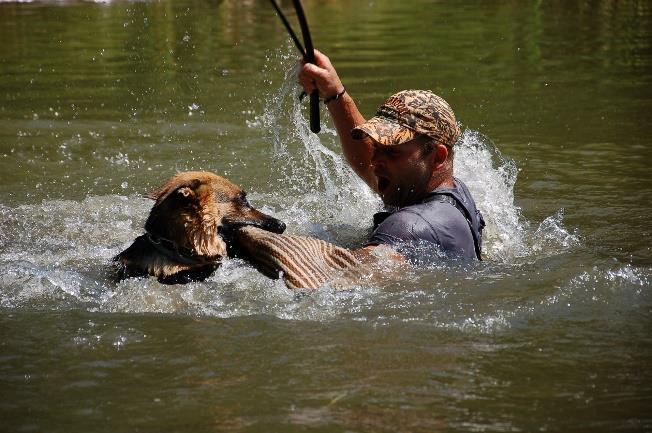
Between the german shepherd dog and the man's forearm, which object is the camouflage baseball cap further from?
the german shepherd dog

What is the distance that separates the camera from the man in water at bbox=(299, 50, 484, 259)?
5695 millimetres

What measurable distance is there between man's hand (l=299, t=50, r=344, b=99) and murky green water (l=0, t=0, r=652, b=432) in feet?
1.40

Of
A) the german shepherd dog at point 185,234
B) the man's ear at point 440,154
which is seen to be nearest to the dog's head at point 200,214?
the german shepherd dog at point 185,234

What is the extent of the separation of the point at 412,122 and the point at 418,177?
1.10 ft

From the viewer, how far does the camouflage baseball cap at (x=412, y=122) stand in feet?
19.4

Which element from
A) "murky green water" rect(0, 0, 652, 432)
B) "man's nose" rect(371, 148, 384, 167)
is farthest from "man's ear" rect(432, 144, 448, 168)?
"murky green water" rect(0, 0, 652, 432)

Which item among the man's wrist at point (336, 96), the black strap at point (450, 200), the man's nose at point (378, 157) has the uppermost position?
the man's wrist at point (336, 96)

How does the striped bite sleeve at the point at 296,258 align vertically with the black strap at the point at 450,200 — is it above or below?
below

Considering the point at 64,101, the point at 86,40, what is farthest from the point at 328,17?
the point at 64,101

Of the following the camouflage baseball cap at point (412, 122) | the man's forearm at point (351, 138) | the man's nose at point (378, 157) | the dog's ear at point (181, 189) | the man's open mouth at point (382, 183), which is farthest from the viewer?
the man's forearm at point (351, 138)

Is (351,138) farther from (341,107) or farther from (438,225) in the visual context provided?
(438,225)

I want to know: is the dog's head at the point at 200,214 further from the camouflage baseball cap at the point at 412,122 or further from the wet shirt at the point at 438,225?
the camouflage baseball cap at the point at 412,122

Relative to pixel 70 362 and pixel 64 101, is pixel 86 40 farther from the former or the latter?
pixel 70 362

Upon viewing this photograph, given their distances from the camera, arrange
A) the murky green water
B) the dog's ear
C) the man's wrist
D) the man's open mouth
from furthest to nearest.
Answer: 1. the man's wrist
2. the man's open mouth
3. the dog's ear
4. the murky green water
